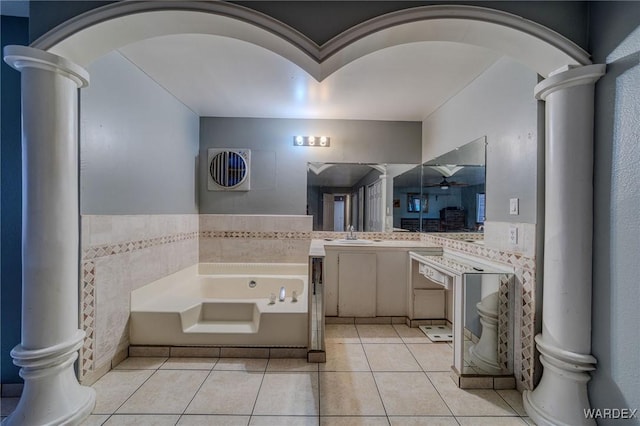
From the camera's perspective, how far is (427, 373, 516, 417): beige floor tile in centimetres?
167

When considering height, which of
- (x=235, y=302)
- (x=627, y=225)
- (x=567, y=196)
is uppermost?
(x=567, y=196)

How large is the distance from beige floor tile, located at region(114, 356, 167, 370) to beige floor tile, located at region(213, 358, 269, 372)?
456 millimetres

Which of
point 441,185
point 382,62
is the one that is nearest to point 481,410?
point 441,185

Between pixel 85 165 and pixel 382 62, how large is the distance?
220 centimetres

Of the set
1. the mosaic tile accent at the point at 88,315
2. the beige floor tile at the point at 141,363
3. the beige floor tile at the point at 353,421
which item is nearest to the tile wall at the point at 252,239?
the beige floor tile at the point at 141,363

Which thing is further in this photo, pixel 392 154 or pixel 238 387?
pixel 392 154

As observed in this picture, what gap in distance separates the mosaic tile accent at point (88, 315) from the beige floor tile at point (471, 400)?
2.30 meters

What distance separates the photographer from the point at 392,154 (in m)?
3.61

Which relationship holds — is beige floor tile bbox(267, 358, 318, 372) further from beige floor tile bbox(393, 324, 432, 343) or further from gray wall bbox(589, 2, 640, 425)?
gray wall bbox(589, 2, 640, 425)

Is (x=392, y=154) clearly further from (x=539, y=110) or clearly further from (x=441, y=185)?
(x=539, y=110)

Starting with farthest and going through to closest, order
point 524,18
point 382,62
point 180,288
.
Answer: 1. point 180,288
2. point 382,62
3. point 524,18

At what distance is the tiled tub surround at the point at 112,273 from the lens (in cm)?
183

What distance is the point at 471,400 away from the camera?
1.78 meters

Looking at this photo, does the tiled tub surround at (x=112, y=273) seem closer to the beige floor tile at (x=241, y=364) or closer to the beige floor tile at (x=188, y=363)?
the beige floor tile at (x=188, y=363)
